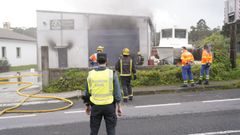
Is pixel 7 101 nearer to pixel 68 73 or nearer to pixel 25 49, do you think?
pixel 68 73

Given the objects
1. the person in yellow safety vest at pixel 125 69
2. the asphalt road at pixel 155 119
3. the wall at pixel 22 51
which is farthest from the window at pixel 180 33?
the wall at pixel 22 51

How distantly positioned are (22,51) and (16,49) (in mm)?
1641

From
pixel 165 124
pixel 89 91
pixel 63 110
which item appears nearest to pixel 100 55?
pixel 89 91

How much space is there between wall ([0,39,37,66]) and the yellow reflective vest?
2958 cm

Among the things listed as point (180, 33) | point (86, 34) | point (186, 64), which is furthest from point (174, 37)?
point (186, 64)

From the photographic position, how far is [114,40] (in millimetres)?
15914

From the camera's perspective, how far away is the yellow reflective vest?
3.90 m

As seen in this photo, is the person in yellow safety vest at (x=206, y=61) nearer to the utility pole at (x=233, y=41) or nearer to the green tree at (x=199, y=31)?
the utility pole at (x=233, y=41)

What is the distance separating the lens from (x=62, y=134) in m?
5.23

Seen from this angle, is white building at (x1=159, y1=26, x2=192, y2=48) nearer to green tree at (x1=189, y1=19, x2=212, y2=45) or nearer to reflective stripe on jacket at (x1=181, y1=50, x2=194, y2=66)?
reflective stripe on jacket at (x1=181, y1=50, x2=194, y2=66)

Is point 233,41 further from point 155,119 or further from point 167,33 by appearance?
point 167,33

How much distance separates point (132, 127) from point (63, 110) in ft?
8.81

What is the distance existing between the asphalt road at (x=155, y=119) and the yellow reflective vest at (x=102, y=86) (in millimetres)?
1415

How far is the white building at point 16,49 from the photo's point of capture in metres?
31.2
